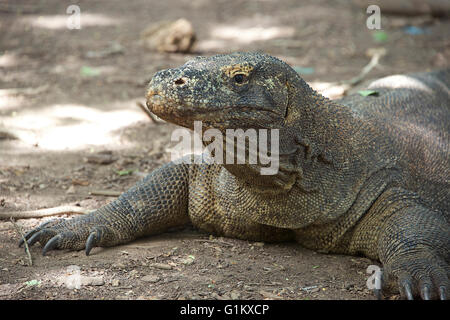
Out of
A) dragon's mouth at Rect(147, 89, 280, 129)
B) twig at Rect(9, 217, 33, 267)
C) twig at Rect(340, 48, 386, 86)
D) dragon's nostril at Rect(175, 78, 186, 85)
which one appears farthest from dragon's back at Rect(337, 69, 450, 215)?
twig at Rect(9, 217, 33, 267)

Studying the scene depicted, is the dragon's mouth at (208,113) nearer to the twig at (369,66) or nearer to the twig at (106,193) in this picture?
the twig at (106,193)

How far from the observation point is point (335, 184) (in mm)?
3783

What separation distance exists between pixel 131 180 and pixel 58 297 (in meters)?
2.17

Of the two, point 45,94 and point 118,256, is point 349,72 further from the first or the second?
point 118,256

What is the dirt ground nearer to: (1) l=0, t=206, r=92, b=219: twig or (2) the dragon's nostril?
(1) l=0, t=206, r=92, b=219: twig

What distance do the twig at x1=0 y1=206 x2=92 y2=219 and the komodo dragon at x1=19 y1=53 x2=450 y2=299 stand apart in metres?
0.26

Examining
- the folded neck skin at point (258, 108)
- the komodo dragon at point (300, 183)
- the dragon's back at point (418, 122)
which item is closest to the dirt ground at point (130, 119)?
the komodo dragon at point (300, 183)

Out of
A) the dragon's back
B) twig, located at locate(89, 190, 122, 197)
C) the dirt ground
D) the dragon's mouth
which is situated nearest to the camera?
the dragon's mouth

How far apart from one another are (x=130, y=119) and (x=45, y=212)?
240cm

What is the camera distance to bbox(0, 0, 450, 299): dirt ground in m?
3.57

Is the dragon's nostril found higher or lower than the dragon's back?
higher

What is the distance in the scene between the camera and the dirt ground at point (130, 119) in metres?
3.57

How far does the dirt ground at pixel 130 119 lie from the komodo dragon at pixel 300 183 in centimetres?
16
